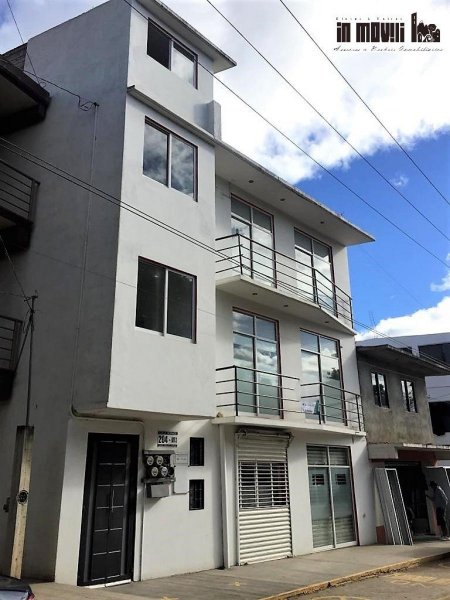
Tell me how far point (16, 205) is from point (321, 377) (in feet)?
33.1

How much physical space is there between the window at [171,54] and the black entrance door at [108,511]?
28.2ft

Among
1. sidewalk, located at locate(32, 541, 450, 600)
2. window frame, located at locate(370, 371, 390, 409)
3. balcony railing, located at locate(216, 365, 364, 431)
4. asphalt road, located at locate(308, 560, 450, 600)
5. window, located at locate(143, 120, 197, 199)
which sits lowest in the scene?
asphalt road, located at locate(308, 560, 450, 600)

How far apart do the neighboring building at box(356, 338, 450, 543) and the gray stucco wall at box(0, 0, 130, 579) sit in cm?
1103

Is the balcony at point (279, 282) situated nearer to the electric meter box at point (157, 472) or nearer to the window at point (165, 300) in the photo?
the window at point (165, 300)

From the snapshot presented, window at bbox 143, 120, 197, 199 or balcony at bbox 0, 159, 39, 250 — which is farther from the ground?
window at bbox 143, 120, 197, 199

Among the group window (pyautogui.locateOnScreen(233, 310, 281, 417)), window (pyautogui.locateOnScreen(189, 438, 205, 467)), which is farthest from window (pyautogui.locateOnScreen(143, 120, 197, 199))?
window (pyautogui.locateOnScreen(189, 438, 205, 467))

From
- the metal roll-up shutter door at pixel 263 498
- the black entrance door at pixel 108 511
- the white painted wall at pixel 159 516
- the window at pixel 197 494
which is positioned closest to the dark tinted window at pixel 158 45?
the white painted wall at pixel 159 516

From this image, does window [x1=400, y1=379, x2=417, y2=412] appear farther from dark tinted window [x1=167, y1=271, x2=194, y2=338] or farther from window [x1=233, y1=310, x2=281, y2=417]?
dark tinted window [x1=167, y1=271, x2=194, y2=338]

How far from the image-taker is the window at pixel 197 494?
1122 centimetres

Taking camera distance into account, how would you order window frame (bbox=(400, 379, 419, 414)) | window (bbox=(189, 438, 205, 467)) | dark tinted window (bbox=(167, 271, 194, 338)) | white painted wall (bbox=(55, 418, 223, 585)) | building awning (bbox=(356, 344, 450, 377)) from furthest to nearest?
window frame (bbox=(400, 379, 419, 414))
building awning (bbox=(356, 344, 450, 377))
window (bbox=(189, 438, 205, 467))
dark tinted window (bbox=(167, 271, 194, 338))
white painted wall (bbox=(55, 418, 223, 585))

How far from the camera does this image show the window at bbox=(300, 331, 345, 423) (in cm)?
1576

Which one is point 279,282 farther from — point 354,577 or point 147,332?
point 354,577

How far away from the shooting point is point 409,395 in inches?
828

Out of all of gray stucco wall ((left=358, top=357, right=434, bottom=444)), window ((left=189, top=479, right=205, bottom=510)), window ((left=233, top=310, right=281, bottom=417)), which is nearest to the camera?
window ((left=189, top=479, right=205, bottom=510))
